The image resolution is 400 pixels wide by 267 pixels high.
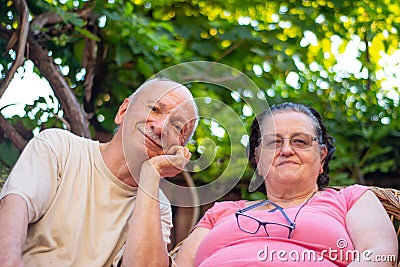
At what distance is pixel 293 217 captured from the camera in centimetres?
142

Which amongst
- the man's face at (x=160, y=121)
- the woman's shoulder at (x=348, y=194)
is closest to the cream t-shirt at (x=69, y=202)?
the man's face at (x=160, y=121)

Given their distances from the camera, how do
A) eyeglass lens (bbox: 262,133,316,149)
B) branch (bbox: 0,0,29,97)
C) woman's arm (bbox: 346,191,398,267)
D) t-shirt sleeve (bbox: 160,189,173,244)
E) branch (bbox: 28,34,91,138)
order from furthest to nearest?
1. branch (bbox: 28,34,91,138)
2. branch (bbox: 0,0,29,97)
3. eyeglass lens (bbox: 262,133,316,149)
4. t-shirt sleeve (bbox: 160,189,173,244)
5. woman's arm (bbox: 346,191,398,267)

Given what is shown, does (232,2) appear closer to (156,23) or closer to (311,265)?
(156,23)

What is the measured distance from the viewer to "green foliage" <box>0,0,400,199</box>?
7.50 feet

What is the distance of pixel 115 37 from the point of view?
2295 mm

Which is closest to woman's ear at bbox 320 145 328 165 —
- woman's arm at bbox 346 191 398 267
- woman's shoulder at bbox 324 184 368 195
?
woman's shoulder at bbox 324 184 368 195

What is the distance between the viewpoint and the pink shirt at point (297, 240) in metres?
1.28

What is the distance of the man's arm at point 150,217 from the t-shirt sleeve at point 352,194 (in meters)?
0.44

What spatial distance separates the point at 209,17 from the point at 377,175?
108 cm

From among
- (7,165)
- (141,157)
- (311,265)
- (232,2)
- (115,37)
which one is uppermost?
(232,2)

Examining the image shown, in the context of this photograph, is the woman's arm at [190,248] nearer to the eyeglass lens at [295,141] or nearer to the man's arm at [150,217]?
the man's arm at [150,217]

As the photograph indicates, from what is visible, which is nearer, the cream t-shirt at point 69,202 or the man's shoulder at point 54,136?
the cream t-shirt at point 69,202

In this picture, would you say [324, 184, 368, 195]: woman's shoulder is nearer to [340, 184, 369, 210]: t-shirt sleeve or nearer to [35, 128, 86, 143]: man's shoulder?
[340, 184, 369, 210]: t-shirt sleeve

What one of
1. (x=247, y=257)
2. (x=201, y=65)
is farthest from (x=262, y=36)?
(x=247, y=257)
